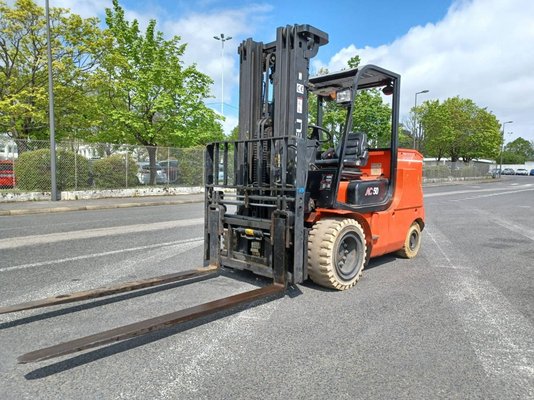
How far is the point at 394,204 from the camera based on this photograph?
21.3 ft

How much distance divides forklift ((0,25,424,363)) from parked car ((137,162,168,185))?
53.2 ft

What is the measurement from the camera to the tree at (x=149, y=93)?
2309cm

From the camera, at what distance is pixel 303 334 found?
12.7ft

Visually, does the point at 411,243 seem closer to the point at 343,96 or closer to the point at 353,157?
the point at 353,157

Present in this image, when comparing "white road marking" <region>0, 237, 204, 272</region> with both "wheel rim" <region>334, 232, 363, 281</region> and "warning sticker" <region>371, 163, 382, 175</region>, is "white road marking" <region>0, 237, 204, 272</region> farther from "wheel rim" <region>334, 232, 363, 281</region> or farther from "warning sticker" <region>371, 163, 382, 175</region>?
"warning sticker" <region>371, 163, 382, 175</region>

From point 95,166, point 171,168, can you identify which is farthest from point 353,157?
point 171,168

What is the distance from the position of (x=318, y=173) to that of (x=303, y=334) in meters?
2.46

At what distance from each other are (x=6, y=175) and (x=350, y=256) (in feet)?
55.2

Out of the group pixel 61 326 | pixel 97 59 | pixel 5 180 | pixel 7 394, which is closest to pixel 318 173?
pixel 61 326

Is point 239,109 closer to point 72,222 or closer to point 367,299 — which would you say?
point 367,299

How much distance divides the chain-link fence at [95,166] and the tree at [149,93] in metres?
2.65

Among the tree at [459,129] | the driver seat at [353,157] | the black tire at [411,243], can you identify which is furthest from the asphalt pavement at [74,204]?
the tree at [459,129]

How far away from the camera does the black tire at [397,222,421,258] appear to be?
282 inches

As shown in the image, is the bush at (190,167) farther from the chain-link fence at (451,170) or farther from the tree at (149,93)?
the chain-link fence at (451,170)
